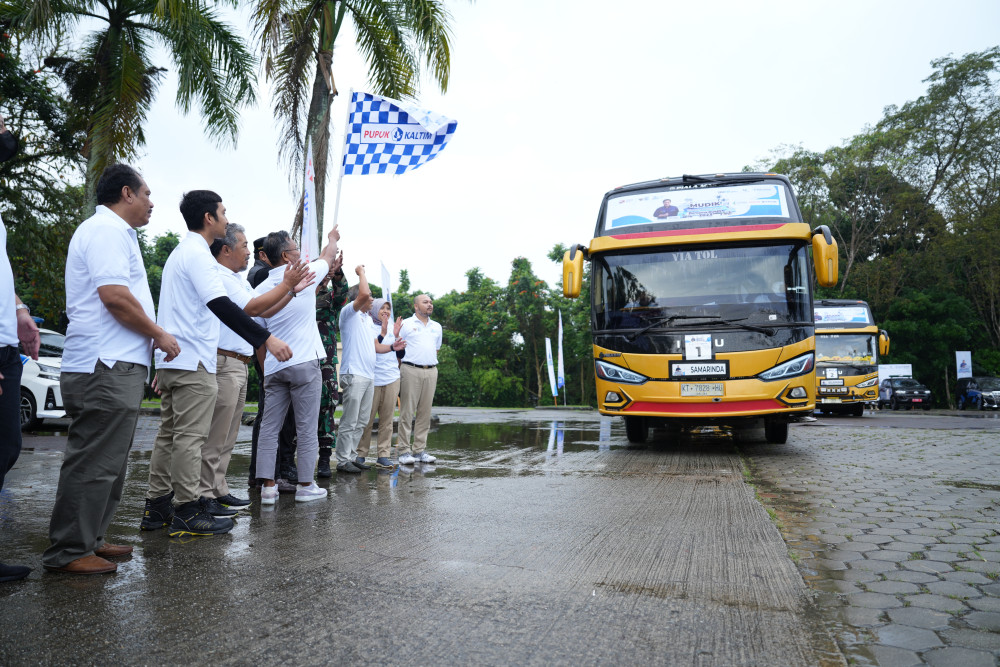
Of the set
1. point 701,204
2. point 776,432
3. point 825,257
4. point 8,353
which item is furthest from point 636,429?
point 8,353

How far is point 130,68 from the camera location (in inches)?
509

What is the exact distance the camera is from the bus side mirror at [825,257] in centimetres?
862

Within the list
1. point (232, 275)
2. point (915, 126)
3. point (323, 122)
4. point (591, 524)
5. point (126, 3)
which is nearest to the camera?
point (591, 524)

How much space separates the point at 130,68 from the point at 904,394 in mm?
29180

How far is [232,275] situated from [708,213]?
6.44 m

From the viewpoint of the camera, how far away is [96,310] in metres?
3.55

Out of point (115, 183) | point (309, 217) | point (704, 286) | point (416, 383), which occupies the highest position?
point (309, 217)

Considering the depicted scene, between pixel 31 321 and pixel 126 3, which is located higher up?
pixel 126 3

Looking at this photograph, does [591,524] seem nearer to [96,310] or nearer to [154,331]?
[154,331]

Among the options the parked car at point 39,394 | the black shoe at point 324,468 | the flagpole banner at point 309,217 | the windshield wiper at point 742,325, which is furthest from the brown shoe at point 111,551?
the parked car at point 39,394

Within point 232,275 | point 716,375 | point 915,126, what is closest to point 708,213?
point 716,375

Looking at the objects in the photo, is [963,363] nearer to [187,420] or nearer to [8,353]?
[187,420]

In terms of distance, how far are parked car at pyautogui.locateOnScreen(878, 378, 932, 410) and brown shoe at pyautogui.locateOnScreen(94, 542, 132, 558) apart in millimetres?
31296

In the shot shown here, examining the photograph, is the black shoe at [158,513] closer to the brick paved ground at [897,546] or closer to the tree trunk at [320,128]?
the brick paved ground at [897,546]
